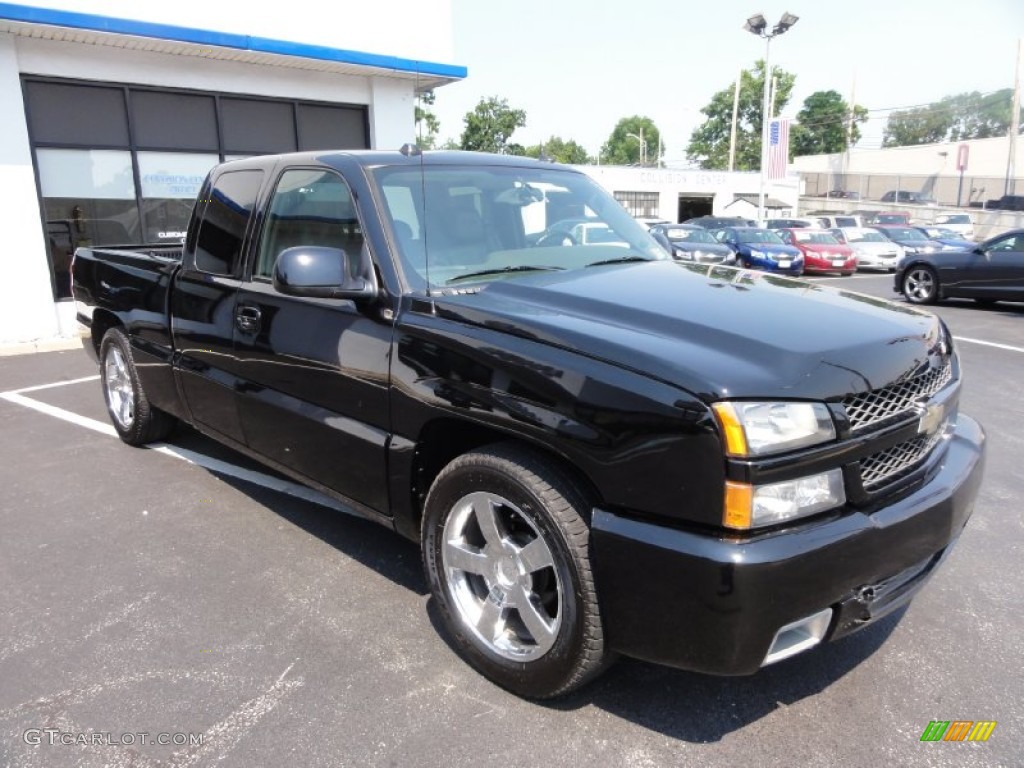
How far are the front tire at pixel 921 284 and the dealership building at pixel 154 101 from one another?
8.79 meters

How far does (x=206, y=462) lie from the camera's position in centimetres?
Answer: 510

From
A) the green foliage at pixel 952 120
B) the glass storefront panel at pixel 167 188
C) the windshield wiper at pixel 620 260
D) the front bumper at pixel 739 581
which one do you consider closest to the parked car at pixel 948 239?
the glass storefront panel at pixel 167 188

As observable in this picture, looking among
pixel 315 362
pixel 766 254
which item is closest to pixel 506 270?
pixel 315 362

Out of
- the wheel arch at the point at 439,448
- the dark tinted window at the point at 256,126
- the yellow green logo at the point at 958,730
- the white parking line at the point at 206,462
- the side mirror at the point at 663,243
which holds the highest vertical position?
the dark tinted window at the point at 256,126

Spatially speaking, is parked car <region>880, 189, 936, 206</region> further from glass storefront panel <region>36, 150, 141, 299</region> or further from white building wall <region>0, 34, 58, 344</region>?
white building wall <region>0, 34, 58, 344</region>

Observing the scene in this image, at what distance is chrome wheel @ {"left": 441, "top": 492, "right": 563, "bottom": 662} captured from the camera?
249 centimetres

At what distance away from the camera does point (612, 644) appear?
2291mm

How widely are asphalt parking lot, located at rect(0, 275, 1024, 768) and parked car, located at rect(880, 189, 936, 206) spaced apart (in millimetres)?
55378

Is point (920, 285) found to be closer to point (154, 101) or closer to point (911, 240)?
point (911, 240)

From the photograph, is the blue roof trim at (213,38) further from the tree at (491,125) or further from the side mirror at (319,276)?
the tree at (491,125)

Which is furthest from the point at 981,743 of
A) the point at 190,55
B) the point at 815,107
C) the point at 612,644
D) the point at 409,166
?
the point at 815,107

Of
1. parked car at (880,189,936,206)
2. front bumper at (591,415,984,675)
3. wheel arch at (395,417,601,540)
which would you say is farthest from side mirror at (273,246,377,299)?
parked car at (880,189,936,206)

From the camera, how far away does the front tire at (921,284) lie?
43.8 ft

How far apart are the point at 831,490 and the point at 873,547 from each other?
222 millimetres
